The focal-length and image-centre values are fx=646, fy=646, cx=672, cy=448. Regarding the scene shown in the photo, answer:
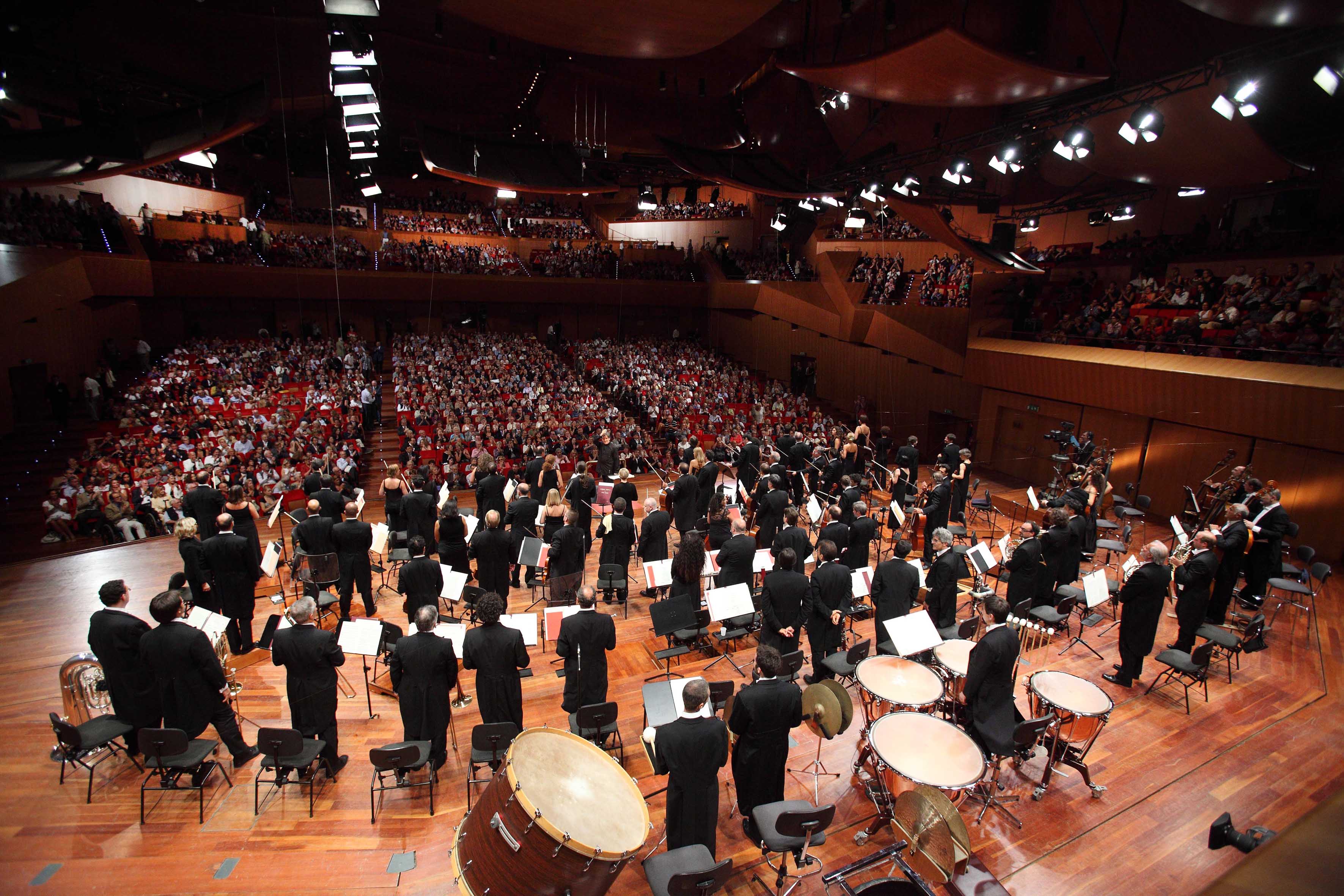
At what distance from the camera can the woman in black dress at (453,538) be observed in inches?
286

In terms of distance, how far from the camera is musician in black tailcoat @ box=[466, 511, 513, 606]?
7160mm

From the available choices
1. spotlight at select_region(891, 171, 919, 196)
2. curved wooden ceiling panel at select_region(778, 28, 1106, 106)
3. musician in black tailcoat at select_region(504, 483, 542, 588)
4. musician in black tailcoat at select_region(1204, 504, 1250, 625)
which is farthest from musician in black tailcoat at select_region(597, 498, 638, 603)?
spotlight at select_region(891, 171, 919, 196)

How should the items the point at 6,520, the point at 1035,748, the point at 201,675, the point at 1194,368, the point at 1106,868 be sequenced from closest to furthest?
the point at 1106,868 < the point at 201,675 < the point at 1035,748 < the point at 6,520 < the point at 1194,368

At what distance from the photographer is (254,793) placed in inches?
195

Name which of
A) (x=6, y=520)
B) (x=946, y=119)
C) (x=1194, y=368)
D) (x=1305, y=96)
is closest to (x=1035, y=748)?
(x=1194, y=368)

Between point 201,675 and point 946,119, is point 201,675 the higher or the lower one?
the lower one

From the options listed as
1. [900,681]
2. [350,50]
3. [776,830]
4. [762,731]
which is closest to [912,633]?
[900,681]

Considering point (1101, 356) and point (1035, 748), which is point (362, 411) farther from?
point (1101, 356)

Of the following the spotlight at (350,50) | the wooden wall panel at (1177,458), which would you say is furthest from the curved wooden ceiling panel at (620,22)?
the wooden wall panel at (1177,458)

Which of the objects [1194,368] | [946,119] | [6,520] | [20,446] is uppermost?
[946,119]

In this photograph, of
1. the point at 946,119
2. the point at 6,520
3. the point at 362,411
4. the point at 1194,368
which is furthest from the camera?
the point at 362,411

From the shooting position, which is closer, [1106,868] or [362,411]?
[1106,868]

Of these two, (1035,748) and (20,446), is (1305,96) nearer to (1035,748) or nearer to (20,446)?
(1035,748)

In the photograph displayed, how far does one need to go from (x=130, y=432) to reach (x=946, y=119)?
18306 mm
